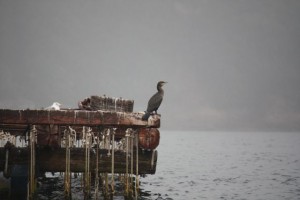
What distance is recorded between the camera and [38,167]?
1409 cm

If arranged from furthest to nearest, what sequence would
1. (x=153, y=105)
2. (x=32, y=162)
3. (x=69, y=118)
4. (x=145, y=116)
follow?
(x=153, y=105) < (x=32, y=162) < (x=145, y=116) < (x=69, y=118)

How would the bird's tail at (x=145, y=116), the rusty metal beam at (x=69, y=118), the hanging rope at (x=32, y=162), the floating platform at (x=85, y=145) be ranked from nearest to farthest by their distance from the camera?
the rusty metal beam at (x=69, y=118)
the floating platform at (x=85, y=145)
the bird's tail at (x=145, y=116)
the hanging rope at (x=32, y=162)

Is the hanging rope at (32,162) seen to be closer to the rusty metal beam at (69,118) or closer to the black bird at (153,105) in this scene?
the rusty metal beam at (69,118)

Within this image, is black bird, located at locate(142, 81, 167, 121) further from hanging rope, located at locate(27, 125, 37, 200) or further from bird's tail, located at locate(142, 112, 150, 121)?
hanging rope, located at locate(27, 125, 37, 200)

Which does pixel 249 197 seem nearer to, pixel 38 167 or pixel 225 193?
pixel 225 193

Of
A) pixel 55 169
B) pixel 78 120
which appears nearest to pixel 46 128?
pixel 55 169

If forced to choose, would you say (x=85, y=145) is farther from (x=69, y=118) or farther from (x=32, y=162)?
(x=69, y=118)

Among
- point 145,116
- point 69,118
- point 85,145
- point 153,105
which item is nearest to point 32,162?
point 85,145

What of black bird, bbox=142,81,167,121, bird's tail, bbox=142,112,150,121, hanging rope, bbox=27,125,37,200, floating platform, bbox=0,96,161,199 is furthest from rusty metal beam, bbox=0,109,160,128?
hanging rope, bbox=27,125,37,200

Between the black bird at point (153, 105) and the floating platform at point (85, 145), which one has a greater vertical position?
the black bird at point (153, 105)

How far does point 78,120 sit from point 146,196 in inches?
604

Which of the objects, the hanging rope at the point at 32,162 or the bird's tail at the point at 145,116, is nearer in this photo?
the bird's tail at the point at 145,116

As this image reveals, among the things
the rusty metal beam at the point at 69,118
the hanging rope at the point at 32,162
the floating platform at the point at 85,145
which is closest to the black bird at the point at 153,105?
the floating platform at the point at 85,145

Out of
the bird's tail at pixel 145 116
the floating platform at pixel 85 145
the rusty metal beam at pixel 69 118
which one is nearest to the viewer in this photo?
the rusty metal beam at pixel 69 118
